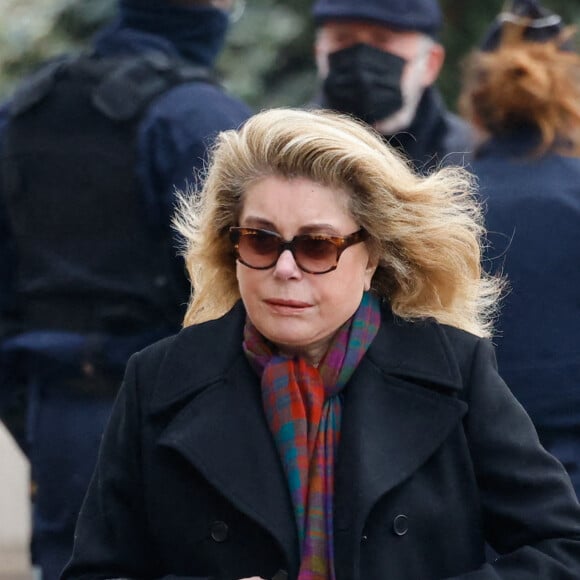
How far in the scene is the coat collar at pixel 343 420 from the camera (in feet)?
9.04

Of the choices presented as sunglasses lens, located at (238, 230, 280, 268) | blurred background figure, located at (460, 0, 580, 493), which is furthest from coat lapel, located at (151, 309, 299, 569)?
blurred background figure, located at (460, 0, 580, 493)

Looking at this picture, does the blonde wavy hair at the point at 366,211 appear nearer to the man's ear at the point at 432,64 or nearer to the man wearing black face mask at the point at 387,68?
the man wearing black face mask at the point at 387,68

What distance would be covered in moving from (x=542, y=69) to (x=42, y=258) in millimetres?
1445

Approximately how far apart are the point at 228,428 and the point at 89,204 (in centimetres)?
143

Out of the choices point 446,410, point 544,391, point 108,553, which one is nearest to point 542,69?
point 544,391

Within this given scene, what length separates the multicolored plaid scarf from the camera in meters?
2.74

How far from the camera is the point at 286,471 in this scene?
9.16ft

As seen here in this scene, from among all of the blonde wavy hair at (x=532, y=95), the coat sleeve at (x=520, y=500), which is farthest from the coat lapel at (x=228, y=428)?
the blonde wavy hair at (x=532, y=95)

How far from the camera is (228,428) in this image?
2871 millimetres

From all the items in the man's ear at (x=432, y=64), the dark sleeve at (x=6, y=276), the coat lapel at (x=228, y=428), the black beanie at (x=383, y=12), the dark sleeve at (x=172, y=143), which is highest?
the coat lapel at (x=228, y=428)

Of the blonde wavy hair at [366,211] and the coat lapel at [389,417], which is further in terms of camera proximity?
the blonde wavy hair at [366,211]

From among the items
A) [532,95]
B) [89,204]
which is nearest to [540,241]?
[532,95]

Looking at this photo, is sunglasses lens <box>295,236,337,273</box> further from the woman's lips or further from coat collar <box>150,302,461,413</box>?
coat collar <box>150,302,461,413</box>

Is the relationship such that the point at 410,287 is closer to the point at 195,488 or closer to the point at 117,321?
the point at 195,488
